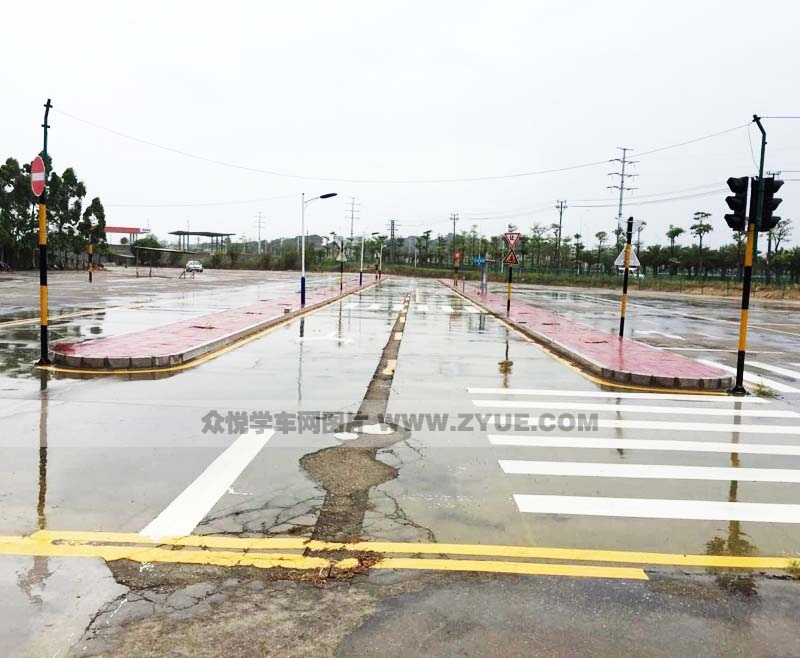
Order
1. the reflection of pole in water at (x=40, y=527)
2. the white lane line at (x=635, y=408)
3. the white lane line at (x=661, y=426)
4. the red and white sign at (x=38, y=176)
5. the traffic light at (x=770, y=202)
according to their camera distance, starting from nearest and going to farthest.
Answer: the reflection of pole in water at (x=40, y=527) < the white lane line at (x=661, y=426) < the white lane line at (x=635, y=408) < the traffic light at (x=770, y=202) < the red and white sign at (x=38, y=176)

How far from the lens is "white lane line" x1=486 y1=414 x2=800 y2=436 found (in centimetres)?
822

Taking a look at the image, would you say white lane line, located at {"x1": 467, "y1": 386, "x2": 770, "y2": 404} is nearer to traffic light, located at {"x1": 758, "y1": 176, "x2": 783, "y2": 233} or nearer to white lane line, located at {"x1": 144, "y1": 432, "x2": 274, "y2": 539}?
traffic light, located at {"x1": 758, "y1": 176, "x2": 783, "y2": 233}

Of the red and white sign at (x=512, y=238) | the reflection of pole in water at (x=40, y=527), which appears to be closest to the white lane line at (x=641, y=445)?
the reflection of pole in water at (x=40, y=527)

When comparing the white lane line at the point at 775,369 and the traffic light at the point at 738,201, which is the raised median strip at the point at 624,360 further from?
the traffic light at the point at 738,201

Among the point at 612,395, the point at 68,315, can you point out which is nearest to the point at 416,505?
the point at 612,395

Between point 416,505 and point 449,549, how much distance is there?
84 centimetres

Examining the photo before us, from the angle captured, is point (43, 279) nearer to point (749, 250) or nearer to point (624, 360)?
point (624, 360)

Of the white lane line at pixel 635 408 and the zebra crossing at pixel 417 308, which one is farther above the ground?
the zebra crossing at pixel 417 308

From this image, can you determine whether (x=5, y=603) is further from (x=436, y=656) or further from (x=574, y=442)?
(x=574, y=442)

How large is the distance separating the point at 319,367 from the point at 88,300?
18.6 metres

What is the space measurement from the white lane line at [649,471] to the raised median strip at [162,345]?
7413 millimetres

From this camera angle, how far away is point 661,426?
838 cm

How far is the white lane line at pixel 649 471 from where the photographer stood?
637cm

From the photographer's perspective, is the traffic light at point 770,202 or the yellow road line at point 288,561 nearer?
the yellow road line at point 288,561
